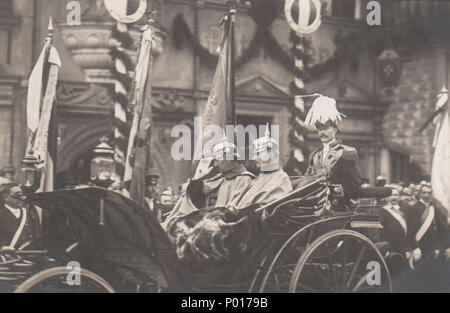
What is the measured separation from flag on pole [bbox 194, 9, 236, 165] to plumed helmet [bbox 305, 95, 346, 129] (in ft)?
2.49

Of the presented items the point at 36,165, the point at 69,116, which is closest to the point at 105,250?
the point at 36,165

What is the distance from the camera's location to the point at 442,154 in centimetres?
653

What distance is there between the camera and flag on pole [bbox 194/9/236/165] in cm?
585

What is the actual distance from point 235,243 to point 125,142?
1315 millimetres

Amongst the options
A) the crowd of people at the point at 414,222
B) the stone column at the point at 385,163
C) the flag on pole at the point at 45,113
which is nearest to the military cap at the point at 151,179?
the flag on pole at the point at 45,113

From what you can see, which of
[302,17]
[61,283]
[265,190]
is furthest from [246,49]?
[61,283]

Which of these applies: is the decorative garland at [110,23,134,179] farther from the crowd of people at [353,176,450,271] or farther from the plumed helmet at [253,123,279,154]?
the crowd of people at [353,176,450,271]

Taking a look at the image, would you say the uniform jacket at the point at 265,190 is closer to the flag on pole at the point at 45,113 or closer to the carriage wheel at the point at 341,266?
the carriage wheel at the point at 341,266

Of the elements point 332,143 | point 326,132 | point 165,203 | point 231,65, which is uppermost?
point 231,65

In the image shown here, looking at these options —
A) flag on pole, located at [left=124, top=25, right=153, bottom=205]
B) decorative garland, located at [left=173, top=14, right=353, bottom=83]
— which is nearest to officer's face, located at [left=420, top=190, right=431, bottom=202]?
decorative garland, located at [left=173, top=14, right=353, bottom=83]

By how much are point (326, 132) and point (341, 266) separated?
1.25 metres

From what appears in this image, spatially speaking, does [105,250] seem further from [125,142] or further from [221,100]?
[221,100]

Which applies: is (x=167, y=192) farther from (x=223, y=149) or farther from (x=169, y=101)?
(x=169, y=101)

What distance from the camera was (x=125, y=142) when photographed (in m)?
5.57
